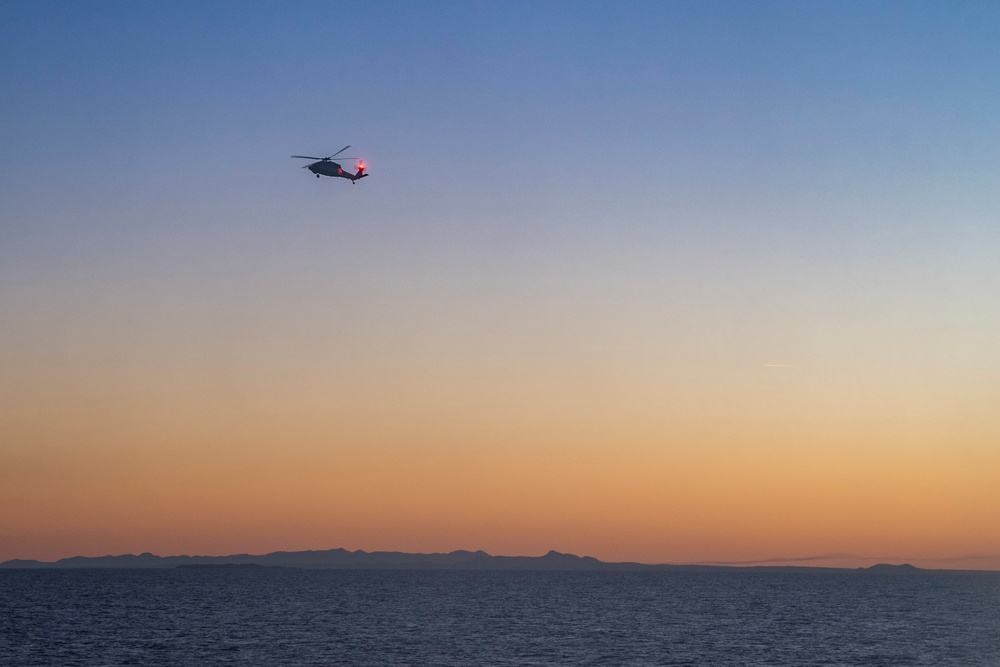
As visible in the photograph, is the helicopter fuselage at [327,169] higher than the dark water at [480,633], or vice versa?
the helicopter fuselage at [327,169]

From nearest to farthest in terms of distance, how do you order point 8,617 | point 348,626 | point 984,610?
1. point 348,626
2. point 8,617
3. point 984,610

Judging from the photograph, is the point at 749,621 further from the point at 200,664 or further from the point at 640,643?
the point at 200,664

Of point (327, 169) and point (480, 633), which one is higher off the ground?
point (327, 169)

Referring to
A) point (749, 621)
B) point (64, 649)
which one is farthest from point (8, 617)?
point (749, 621)

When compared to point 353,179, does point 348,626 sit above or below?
below

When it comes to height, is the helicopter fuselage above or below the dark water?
above

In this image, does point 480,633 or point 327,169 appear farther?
point 480,633

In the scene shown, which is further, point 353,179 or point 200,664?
point 353,179

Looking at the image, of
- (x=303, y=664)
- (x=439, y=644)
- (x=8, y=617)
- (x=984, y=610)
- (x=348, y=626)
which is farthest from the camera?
(x=984, y=610)

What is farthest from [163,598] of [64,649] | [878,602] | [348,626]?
[878,602]
